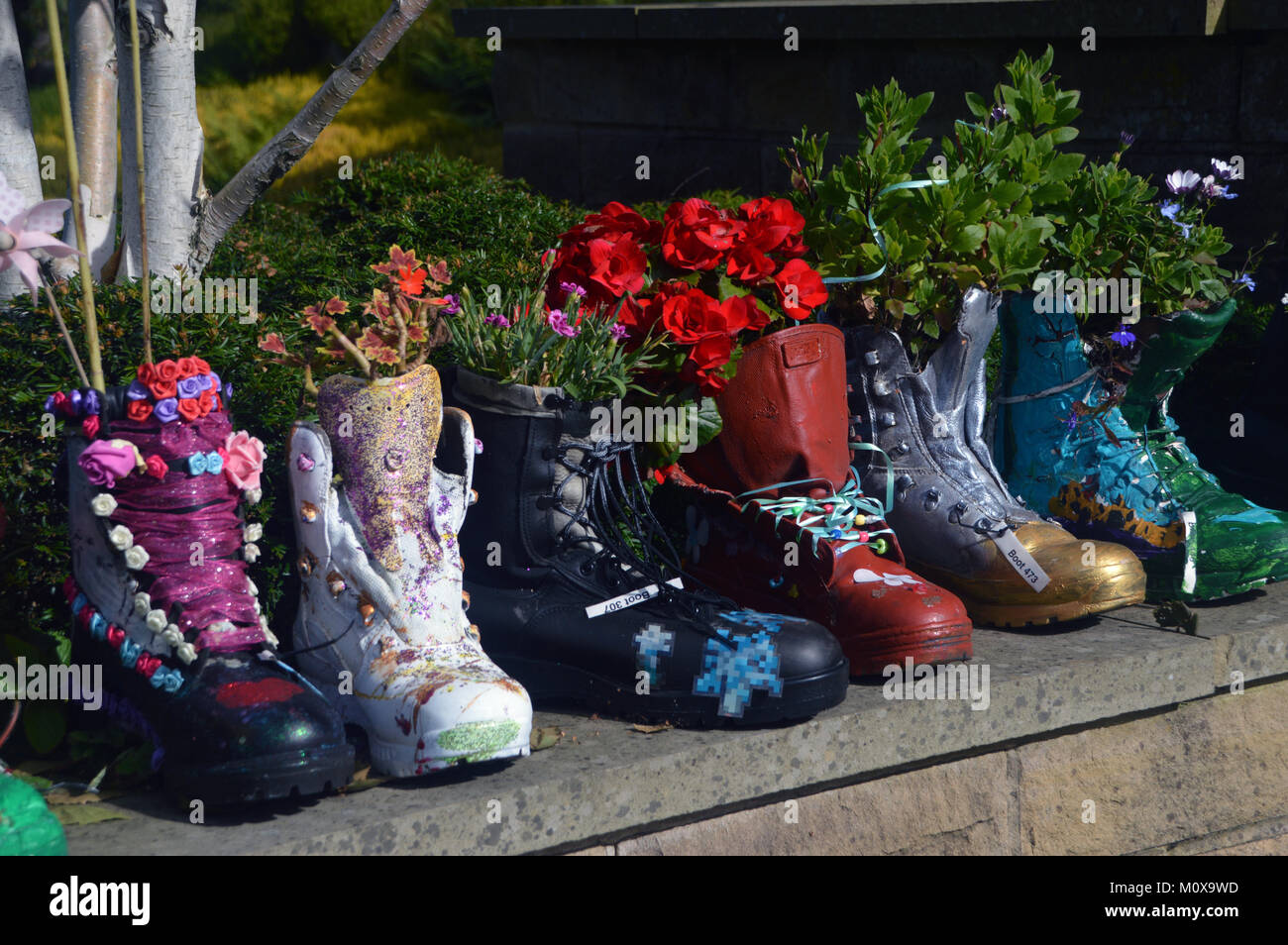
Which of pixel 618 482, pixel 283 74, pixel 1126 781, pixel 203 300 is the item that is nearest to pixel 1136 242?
pixel 1126 781

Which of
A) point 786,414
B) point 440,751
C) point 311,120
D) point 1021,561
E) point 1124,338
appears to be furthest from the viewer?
point 311,120

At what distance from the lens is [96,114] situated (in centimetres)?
333

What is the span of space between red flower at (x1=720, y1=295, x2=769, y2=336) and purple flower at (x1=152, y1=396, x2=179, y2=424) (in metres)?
1.13

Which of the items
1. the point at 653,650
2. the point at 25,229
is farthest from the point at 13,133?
the point at 653,650

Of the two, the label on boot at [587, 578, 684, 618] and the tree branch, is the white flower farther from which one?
the tree branch

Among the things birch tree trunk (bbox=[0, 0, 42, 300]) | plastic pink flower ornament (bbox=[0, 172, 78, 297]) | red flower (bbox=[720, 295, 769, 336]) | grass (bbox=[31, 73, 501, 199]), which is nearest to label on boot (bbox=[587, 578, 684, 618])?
red flower (bbox=[720, 295, 769, 336])

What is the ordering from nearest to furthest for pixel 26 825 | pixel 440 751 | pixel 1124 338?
pixel 26 825 → pixel 440 751 → pixel 1124 338

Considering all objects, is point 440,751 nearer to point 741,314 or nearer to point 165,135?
point 741,314

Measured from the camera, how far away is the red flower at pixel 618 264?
9.09 ft

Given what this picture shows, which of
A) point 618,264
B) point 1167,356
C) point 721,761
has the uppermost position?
point 618,264

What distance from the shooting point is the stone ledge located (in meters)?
2.05

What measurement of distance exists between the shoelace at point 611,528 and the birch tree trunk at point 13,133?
1555 millimetres

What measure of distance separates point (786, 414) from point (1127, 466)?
98 cm

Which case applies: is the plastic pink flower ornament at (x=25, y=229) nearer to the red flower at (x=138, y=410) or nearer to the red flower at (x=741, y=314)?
the red flower at (x=138, y=410)
